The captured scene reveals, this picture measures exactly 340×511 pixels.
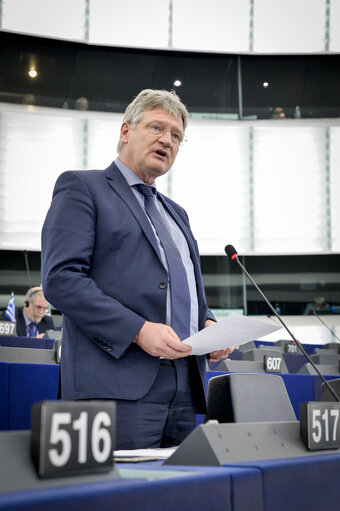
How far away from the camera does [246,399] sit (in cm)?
169

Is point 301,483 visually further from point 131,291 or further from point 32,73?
point 32,73

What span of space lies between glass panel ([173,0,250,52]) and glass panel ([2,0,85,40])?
1651mm

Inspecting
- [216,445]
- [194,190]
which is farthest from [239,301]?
[216,445]

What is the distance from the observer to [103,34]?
11.2m

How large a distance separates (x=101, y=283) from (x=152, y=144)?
1.49 feet

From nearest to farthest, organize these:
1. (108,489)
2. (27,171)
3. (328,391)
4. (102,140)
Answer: (108,489), (328,391), (27,171), (102,140)

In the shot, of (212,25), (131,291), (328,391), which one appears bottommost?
(328,391)

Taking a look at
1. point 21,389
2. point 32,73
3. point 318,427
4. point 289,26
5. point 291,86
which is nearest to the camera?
point 318,427

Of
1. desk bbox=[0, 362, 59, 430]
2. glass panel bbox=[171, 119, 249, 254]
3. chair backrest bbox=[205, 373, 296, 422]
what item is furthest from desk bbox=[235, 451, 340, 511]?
glass panel bbox=[171, 119, 249, 254]

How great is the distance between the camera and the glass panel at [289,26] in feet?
38.3

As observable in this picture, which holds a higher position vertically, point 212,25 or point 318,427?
point 212,25

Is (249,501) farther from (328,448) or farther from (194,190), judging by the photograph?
(194,190)

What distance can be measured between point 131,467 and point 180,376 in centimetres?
71

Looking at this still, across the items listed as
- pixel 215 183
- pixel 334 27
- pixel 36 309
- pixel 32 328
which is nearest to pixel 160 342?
pixel 36 309
